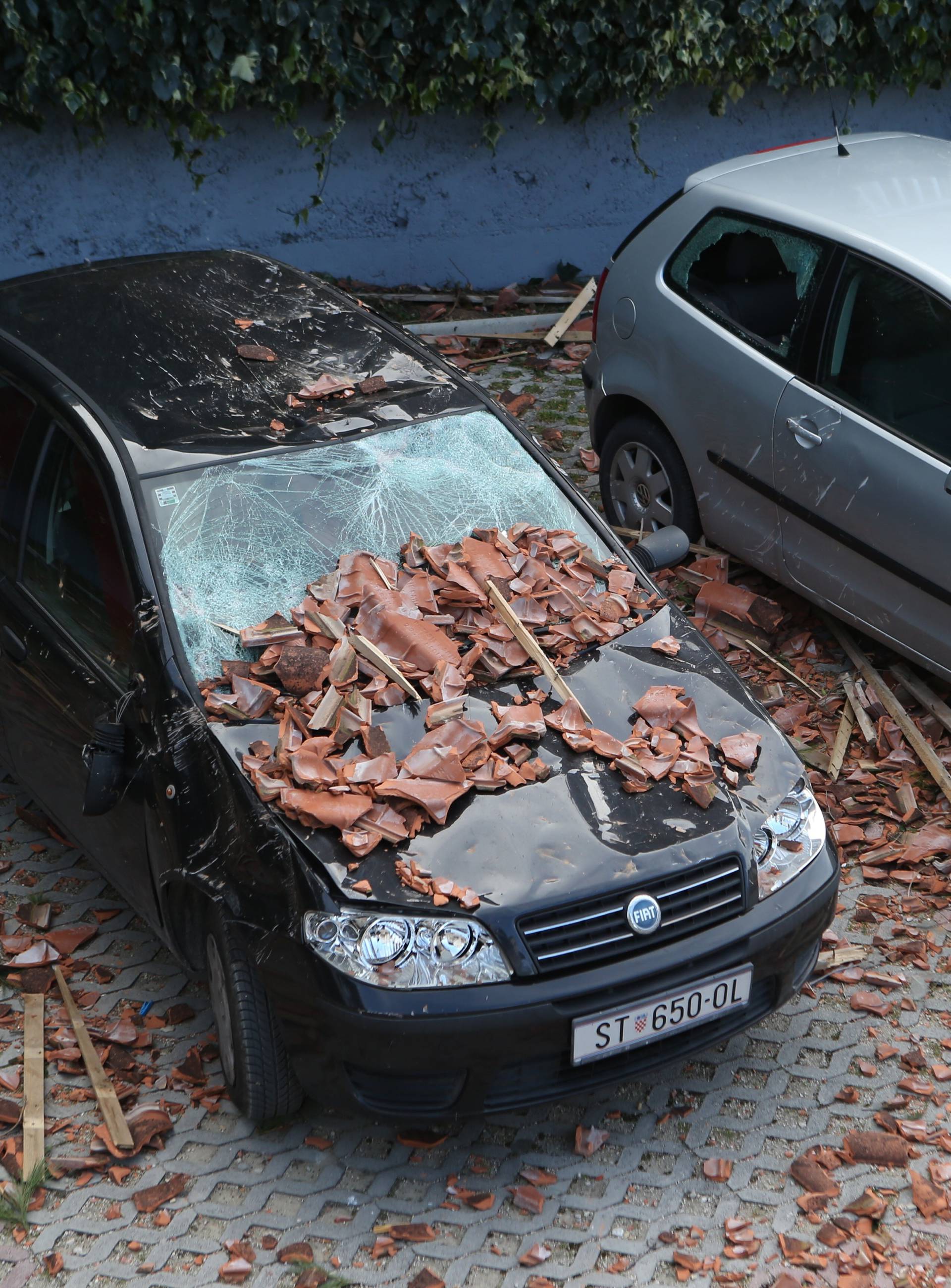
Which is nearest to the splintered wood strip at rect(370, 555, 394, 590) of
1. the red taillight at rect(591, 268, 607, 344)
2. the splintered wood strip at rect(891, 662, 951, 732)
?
the splintered wood strip at rect(891, 662, 951, 732)

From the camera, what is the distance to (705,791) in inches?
138

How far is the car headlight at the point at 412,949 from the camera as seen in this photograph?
3.14m

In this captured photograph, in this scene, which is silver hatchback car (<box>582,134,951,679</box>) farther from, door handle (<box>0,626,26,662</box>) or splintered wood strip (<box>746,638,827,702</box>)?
door handle (<box>0,626,26,662</box>)

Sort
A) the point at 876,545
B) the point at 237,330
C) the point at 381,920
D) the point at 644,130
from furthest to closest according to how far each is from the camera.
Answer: the point at 644,130 → the point at 876,545 → the point at 237,330 → the point at 381,920

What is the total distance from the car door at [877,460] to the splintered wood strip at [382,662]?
2231 millimetres

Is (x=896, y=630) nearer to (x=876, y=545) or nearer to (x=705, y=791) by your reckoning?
(x=876, y=545)

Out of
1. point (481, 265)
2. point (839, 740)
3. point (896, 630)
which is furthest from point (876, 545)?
point (481, 265)

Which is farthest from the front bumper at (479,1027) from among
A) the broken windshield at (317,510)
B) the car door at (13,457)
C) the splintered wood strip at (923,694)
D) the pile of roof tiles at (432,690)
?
the splintered wood strip at (923,694)

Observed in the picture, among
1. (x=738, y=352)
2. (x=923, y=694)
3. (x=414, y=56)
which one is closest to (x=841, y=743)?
(x=923, y=694)

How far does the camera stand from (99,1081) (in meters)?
3.80

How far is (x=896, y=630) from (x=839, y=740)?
0.48 m

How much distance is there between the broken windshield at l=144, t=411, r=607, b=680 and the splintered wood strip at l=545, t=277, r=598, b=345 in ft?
15.2

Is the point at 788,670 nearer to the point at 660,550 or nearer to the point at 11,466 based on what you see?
the point at 660,550

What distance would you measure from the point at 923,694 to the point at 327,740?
2.88 metres
